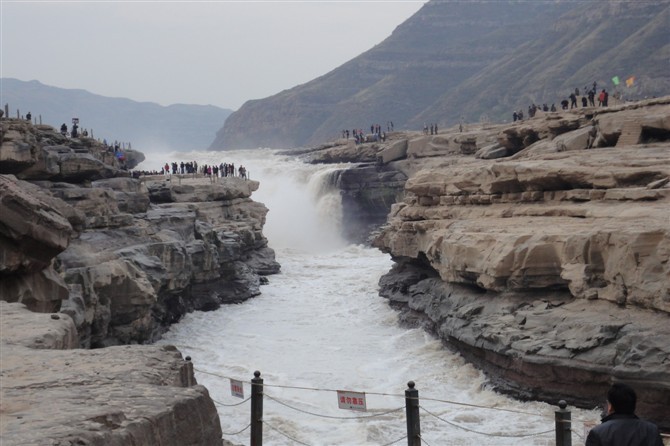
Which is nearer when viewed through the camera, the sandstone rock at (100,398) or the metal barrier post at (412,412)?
the sandstone rock at (100,398)

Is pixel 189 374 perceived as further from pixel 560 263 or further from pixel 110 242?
pixel 110 242

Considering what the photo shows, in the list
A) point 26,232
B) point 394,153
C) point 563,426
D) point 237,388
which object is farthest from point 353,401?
point 394,153

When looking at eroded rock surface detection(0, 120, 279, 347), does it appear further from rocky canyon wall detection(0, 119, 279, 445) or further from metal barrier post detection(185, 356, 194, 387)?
metal barrier post detection(185, 356, 194, 387)

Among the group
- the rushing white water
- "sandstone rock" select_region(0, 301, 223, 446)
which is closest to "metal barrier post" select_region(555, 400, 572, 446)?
the rushing white water

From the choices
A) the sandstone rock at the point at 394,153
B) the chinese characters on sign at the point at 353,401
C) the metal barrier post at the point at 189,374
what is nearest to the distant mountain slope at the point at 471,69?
the sandstone rock at the point at 394,153

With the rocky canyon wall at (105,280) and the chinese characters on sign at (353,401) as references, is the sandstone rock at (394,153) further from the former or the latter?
the chinese characters on sign at (353,401)

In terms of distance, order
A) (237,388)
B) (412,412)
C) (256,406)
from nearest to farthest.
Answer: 1. (412,412)
2. (256,406)
3. (237,388)

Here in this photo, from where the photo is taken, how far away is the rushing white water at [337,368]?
13.4 m

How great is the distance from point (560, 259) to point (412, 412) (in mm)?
7261

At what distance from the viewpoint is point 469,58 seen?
14100cm

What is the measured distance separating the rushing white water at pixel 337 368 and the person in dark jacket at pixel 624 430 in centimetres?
412

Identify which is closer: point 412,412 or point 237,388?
point 412,412

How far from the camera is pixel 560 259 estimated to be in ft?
50.6

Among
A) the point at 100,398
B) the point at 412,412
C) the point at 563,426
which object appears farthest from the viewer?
the point at 412,412
